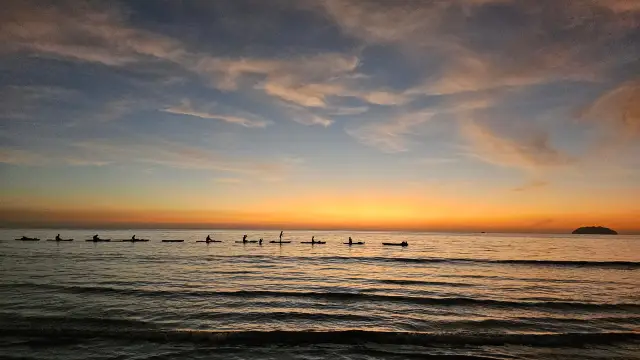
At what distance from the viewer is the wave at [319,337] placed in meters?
14.7

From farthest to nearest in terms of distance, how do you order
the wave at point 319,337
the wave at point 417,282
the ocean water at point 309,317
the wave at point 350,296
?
the wave at point 417,282 → the wave at point 350,296 → the wave at point 319,337 → the ocean water at point 309,317

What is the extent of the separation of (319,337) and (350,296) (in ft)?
33.7

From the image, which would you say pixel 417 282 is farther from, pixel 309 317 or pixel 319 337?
pixel 319 337

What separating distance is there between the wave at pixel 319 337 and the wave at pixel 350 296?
23.8ft

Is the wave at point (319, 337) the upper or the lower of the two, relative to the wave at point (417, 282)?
upper

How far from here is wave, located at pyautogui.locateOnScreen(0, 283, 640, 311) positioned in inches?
885

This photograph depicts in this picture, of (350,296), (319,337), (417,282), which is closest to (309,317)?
(319,337)

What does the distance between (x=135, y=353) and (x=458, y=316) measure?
15.5 metres

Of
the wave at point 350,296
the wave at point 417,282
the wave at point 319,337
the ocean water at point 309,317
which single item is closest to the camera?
the ocean water at point 309,317

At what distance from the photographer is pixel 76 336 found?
14.9 metres

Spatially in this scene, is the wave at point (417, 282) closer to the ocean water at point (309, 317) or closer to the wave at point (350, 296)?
the ocean water at point (309, 317)

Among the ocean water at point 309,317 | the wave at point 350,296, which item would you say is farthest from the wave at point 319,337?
the wave at point 350,296

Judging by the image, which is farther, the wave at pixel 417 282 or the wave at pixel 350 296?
the wave at pixel 417 282

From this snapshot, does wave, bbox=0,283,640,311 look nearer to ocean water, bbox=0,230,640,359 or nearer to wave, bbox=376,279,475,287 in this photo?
ocean water, bbox=0,230,640,359
